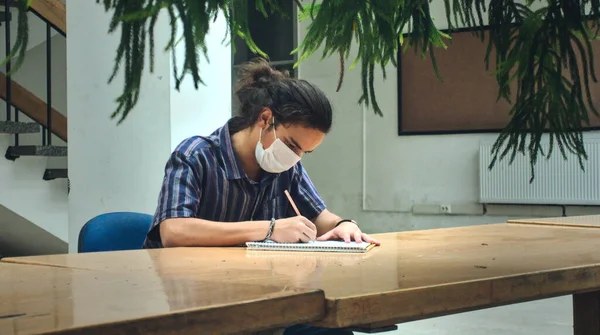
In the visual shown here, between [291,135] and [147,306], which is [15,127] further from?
[147,306]

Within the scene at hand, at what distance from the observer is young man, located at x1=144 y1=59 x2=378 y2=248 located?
1.97 metres

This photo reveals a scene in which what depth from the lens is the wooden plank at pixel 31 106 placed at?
468 centimetres

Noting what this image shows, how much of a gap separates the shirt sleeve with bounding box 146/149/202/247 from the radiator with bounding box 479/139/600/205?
4489 millimetres

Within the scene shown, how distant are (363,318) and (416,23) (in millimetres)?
881

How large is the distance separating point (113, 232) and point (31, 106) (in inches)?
113

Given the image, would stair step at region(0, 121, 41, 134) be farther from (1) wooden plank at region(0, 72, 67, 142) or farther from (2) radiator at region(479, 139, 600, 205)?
(2) radiator at region(479, 139, 600, 205)

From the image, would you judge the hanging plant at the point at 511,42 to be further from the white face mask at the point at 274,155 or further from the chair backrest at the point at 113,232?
the chair backrest at the point at 113,232

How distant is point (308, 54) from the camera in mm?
1712

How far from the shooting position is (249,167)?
2219 millimetres

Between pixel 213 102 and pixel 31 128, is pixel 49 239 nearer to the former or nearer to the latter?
pixel 31 128

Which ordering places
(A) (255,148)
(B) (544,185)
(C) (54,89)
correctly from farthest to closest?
(C) (54,89)
(B) (544,185)
(A) (255,148)

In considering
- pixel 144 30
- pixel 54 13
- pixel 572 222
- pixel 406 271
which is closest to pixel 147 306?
pixel 144 30

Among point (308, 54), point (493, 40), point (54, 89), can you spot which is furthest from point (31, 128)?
point (493, 40)

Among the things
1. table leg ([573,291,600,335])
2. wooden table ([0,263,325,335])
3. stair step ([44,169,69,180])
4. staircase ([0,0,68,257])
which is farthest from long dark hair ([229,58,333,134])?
stair step ([44,169,69,180])
